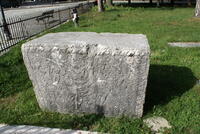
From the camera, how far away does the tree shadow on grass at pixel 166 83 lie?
3.62m

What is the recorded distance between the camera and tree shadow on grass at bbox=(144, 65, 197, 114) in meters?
3.62

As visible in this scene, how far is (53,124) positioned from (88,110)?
0.59 m

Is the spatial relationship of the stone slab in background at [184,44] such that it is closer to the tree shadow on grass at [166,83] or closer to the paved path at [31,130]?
the tree shadow on grass at [166,83]

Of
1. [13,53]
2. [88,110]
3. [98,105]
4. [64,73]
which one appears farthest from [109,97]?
[13,53]

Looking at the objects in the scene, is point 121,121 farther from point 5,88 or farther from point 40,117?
point 5,88

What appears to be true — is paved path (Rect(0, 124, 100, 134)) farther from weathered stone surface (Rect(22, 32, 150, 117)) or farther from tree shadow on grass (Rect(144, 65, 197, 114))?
tree shadow on grass (Rect(144, 65, 197, 114))

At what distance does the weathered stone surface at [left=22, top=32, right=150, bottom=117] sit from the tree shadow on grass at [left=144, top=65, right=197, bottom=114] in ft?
2.22

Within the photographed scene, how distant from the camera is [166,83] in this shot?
4.20 metres

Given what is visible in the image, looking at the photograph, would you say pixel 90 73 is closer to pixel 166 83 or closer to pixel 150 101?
pixel 150 101

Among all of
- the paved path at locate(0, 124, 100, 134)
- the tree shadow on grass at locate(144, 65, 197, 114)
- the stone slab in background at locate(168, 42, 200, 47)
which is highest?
the stone slab in background at locate(168, 42, 200, 47)

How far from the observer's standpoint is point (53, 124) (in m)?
3.08

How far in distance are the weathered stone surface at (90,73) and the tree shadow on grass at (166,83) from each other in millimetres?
675

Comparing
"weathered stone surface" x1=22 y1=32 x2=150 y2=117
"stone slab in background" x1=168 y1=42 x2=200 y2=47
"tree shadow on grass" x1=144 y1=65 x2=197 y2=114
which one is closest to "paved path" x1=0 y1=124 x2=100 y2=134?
"weathered stone surface" x1=22 y1=32 x2=150 y2=117

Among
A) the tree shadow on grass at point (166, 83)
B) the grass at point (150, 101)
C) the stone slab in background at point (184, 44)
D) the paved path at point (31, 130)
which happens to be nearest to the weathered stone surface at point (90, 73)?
the grass at point (150, 101)
